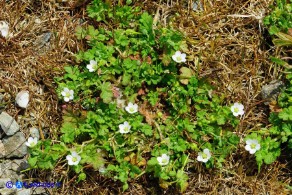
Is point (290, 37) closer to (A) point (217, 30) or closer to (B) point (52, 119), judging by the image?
(A) point (217, 30)

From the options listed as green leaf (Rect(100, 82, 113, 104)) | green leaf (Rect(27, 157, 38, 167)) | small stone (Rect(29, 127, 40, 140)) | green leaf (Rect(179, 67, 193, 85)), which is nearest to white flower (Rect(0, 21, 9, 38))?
small stone (Rect(29, 127, 40, 140))

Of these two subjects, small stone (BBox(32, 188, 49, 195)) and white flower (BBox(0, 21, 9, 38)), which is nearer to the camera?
small stone (BBox(32, 188, 49, 195))

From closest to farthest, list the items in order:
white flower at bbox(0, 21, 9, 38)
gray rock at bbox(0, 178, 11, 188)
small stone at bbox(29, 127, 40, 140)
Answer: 1. gray rock at bbox(0, 178, 11, 188)
2. small stone at bbox(29, 127, 40, 140)
3. white flower at bbox(0, 21, 9, 38)

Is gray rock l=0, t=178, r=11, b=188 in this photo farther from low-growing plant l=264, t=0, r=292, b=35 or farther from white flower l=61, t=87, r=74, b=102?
low-growing plant l=264, t=0, r=292, b=35

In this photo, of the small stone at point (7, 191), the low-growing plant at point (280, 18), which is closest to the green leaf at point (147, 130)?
the small stone at point (7, 191)

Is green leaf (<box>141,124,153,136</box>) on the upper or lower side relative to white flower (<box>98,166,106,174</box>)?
upper

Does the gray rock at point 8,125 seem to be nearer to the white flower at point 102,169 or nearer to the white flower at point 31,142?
the white flower at point 31,142

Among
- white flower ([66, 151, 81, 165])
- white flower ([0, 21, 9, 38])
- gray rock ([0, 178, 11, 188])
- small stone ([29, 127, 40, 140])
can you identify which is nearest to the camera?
white flower ([66, 151, 81, 165])

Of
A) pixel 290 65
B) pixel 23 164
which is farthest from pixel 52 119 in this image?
pixel 290 65

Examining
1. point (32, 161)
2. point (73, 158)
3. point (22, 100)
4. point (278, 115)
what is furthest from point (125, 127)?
point (278, 115)
